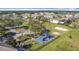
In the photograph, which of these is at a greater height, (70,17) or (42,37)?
(70,17)

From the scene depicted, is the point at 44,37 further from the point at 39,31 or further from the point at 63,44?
the point at 63,44

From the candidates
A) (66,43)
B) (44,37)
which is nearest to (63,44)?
(66,43)

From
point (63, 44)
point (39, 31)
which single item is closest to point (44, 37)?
point (39, 31)

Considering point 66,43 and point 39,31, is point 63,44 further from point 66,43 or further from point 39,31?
point 39,31
